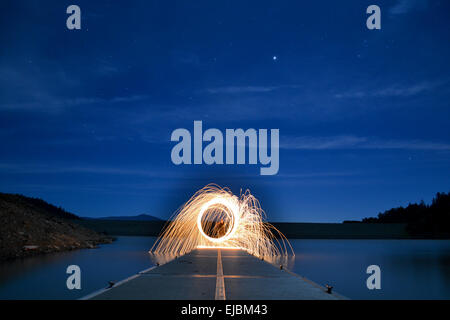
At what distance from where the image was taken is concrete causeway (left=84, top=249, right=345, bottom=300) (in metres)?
6.82

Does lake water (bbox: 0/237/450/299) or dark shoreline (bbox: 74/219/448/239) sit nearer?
lake water (bbox: 0/237/450/299)

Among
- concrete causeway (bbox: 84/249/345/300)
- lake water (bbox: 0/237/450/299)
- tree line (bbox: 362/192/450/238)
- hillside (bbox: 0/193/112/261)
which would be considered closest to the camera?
concrete causeway (bbox: 84/249/345/300)

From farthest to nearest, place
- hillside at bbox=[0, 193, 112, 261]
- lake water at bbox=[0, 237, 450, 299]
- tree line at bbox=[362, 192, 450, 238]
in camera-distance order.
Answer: tree line at bbox=[362, 192, 450, 238], hillside at bbox=[0, 193, 112, 261], lake water at bbox=[0, 237, 450, 299]

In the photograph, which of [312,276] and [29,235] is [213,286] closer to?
[312,276]

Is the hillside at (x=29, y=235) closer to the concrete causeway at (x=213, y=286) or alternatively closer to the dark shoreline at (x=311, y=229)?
the concrete causeway at (x=213, y=286)

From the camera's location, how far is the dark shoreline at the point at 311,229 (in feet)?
167

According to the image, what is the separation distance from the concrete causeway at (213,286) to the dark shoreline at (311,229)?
41.8 meters

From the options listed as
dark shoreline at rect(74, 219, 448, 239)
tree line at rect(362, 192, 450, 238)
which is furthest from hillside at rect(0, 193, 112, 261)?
tree line at rect(362, 192, 450, 238)

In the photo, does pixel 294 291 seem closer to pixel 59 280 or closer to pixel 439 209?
pixel 59 280

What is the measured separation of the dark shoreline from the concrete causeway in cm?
4180

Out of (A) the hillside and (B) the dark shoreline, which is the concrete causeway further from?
(B) the dark shoreline

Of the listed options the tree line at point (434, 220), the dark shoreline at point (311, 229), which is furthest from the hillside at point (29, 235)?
the tree line at point (434, 220)
